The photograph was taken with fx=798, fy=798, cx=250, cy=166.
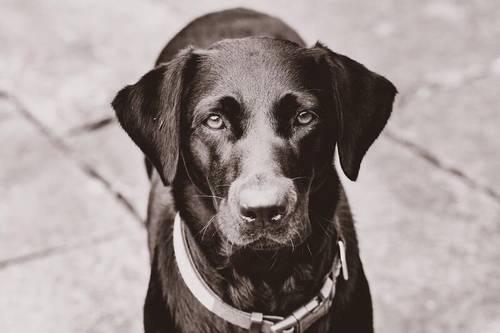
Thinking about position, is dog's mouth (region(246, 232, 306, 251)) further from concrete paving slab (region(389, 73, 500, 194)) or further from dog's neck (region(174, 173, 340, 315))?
concrete paving slab (region(389, 73, 500, 194))

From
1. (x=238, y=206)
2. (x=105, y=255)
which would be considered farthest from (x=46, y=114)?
(x=238, y=206)

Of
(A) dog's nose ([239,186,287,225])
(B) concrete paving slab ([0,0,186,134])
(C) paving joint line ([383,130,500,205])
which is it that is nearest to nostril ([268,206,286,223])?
(A) dog's nose ([239,186,287,225])

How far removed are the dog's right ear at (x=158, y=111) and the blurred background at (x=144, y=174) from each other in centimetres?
123

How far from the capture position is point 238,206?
2.46 meters

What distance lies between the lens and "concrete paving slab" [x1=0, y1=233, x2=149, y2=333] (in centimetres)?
376

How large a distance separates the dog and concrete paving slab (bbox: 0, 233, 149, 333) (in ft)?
2.95

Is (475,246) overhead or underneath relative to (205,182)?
underneath

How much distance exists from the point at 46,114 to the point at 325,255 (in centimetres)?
314

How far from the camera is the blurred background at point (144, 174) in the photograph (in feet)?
12.6

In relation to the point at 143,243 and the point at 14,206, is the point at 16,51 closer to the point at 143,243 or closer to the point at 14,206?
the point at 14,206

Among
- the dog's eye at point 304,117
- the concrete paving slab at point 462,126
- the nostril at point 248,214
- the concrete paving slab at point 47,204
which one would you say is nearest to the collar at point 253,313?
the nostril at point 248,214

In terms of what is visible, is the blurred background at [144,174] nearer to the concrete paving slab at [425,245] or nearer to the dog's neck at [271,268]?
the concrete paving slab at [425,245]

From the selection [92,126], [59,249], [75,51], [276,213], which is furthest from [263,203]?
[75,51]

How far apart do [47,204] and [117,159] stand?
0.54 metres
